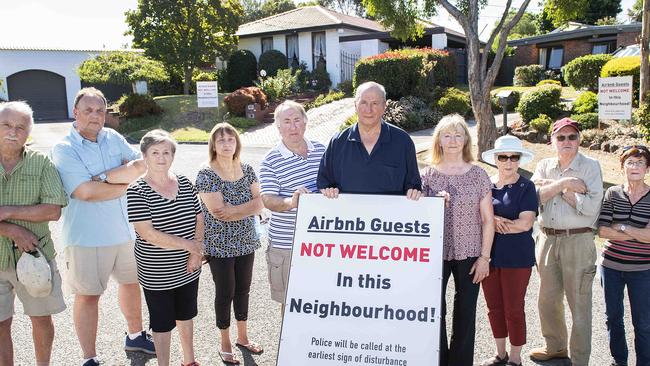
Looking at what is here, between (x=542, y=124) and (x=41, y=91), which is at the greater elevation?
(x=41, y=91)

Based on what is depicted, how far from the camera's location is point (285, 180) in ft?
13.1

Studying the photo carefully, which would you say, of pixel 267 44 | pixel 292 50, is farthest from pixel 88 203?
pixel 267 44

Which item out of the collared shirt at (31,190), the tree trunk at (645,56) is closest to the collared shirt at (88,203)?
the collared shirt at (31,190)

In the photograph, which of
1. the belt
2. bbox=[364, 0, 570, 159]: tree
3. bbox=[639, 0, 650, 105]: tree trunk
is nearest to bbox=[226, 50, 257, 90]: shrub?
bbox=[364, 0, 570, 159]: tree

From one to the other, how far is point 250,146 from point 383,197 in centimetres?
1497

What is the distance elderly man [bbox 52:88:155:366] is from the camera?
396cm

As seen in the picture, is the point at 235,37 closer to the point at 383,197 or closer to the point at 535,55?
the point at 535,55

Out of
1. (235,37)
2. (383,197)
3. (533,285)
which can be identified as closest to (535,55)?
(235,37)

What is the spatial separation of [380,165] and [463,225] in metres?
0.72

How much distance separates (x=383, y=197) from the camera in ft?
11.3

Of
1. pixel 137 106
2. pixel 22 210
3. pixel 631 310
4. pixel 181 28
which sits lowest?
pixel 631 310

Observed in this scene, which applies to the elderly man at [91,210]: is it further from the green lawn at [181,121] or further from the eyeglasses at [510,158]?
the green lawn at [181,121]

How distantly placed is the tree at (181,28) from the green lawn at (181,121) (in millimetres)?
3320

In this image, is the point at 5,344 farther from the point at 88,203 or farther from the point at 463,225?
the point at 463,225
